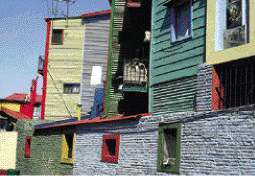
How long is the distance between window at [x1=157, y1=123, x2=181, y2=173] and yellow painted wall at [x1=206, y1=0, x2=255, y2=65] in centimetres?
222

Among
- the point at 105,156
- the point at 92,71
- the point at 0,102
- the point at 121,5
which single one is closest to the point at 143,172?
the point at 105,156

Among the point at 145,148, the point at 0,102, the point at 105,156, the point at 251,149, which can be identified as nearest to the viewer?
the point at 251,149

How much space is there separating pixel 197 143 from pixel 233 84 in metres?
1.83

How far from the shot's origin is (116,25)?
18.1 m

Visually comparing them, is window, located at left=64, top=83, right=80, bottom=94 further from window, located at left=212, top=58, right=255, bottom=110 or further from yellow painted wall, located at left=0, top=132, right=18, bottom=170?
window, located at left=212, top=58, right=255, bottom=110

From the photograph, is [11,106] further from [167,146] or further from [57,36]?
[167,146]

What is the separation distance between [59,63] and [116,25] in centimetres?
1155

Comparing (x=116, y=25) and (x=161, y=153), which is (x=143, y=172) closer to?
(x=161, y=153)

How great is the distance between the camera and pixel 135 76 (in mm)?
15672

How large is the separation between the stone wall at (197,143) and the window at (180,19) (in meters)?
2.57

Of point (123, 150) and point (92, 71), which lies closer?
point (123, 150)

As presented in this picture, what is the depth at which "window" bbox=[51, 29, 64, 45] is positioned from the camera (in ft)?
95.4

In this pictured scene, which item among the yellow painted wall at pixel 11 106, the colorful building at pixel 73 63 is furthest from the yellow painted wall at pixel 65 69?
the yellow painted wall at pixel 11 106

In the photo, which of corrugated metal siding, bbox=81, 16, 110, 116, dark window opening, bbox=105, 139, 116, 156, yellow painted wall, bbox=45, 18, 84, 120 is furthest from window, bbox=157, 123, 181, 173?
yellow painted wall, bbox=45, 18, 84, 120
